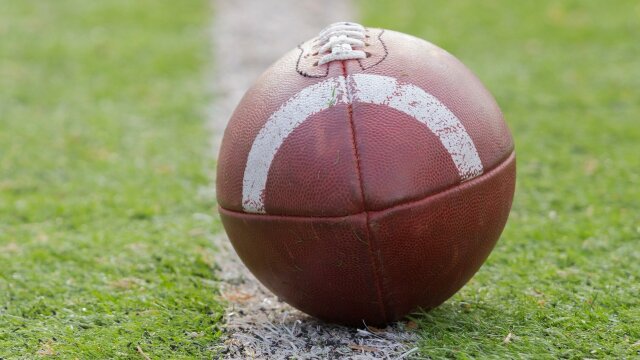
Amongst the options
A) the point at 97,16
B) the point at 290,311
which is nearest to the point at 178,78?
the point at 97,16

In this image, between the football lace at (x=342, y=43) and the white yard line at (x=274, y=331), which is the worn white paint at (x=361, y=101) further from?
the white yard line at (x=274, y=331)

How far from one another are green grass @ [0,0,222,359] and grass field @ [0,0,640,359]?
15 mm

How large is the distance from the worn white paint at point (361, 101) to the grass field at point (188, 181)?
0.70 m

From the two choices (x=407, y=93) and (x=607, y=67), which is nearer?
(x=407, y=93)

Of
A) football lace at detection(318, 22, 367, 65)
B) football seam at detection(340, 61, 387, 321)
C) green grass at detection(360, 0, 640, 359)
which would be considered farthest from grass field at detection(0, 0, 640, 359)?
football lace at detection(318, 22, 367, 65)

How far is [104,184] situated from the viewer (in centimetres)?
573

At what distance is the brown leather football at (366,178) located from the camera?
10.4 feet

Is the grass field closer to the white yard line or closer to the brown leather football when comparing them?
the white yard line

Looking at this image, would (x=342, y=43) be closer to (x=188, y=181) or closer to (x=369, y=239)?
(x=369, y=239)

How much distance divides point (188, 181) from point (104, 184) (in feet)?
1.78

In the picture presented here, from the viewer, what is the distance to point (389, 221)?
10.4ft

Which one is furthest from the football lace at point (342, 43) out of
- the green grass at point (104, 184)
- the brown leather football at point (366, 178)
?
the green grass at point (104, 184)

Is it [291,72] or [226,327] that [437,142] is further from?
[226,327]

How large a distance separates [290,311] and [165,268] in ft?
2.79
